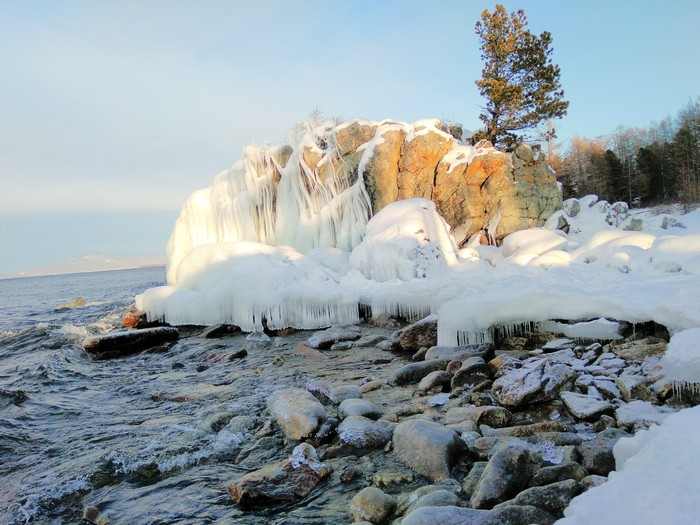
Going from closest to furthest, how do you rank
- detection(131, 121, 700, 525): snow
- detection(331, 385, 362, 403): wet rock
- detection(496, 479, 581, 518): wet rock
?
detection(131, 121, 700, 525): snow
detection(496, 479, 581, 518): wet rock
detection(331, 385, 362, 403): wet rock

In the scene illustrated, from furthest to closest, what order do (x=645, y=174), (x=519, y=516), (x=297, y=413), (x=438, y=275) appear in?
(x=645, y=174) → (x=438, y=275) → (x=297, y=413) → (x=519, y=516)

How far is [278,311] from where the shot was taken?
422 inches

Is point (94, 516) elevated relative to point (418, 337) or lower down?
lower down

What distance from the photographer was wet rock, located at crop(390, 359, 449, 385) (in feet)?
19.7

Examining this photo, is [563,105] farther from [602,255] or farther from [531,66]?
[602,255]

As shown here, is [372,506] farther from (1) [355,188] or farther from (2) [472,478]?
(1) [355,188]

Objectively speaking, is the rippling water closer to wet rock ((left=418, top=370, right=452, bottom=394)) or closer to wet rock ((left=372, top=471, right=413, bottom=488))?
wet rock ((left=372, top=471, right=413, bottom=488))

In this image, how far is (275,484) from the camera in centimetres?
338

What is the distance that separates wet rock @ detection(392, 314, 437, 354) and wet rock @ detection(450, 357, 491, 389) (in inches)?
81.6

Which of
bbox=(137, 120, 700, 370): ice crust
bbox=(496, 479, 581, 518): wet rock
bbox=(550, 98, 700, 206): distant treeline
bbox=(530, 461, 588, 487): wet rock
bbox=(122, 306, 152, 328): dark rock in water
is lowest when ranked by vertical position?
bbox=(530, 461, 588, 487): wet rock

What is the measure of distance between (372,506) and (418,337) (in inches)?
202

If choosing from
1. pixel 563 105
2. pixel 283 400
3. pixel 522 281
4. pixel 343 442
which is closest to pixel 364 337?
pixel 522 281

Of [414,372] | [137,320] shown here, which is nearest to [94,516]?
[414,372]

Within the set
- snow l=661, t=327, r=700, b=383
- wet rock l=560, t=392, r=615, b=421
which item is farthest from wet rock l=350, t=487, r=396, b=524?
snow l=661, t=327, r=700, b=383
